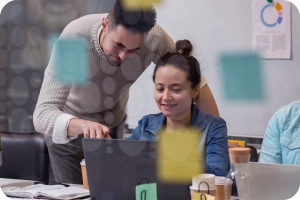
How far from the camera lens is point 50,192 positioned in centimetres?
179

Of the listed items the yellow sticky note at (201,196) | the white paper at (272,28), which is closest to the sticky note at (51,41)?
the white paper at (272,28)

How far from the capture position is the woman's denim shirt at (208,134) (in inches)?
74.6

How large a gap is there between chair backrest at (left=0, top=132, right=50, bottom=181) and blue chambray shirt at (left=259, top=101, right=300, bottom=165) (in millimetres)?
1012

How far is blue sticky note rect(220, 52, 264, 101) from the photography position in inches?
82.6

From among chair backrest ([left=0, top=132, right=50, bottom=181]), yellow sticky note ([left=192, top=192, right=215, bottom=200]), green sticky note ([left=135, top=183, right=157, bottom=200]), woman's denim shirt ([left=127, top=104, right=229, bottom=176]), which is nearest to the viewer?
yellow sticky note ([left=192, top=192, right=215, bottom=200])

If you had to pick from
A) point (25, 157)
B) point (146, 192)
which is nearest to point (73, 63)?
point (25, 157)

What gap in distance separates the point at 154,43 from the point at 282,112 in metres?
0.61

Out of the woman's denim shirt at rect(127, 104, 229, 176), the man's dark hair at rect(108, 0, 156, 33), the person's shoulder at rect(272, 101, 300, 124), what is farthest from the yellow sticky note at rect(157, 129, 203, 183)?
the man's dark hair at rect(108, 0, 156, 33)

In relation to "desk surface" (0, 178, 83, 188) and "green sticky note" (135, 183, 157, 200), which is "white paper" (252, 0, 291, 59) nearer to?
"green sticky note" (135, 183, 157, 200)

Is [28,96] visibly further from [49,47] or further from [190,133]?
[190,133]

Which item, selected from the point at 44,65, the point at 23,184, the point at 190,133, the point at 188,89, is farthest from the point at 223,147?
the point at 44,65

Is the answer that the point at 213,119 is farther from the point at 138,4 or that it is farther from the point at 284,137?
the point at 138,4

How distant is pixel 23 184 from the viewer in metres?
2.05

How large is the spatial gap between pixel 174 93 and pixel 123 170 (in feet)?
1.39
